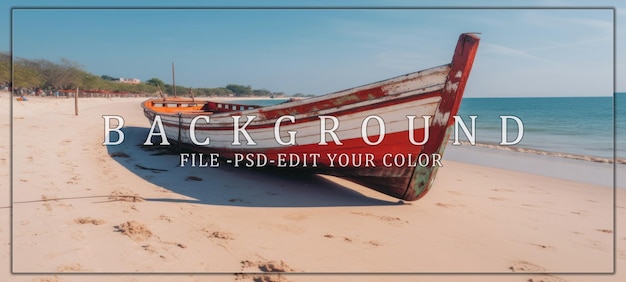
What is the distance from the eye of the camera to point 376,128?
4.44 metres

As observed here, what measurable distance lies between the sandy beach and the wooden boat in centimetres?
46

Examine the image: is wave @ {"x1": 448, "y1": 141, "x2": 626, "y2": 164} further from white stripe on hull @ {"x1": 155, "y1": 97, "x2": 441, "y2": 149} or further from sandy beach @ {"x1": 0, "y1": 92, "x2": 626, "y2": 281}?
white stripe on hull @ {"x1": 155, "y1": 97, "x2": 441, "y2": 149}

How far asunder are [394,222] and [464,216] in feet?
3.48

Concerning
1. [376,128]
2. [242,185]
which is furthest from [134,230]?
[376,128]

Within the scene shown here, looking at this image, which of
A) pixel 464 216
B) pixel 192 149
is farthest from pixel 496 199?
pixel 192 149

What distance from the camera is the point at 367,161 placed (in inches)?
182

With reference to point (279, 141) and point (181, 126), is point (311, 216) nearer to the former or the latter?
point (279, 141)

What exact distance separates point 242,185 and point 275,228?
1.78m

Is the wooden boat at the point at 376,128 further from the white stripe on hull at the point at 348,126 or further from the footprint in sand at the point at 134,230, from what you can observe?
the footprint in sand at the point at 134,230

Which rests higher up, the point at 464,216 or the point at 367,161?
the point at 367,161

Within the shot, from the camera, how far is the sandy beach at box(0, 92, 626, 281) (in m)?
2.90

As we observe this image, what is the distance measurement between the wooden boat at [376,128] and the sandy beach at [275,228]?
459 millimetres

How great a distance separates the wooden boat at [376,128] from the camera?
412 cm

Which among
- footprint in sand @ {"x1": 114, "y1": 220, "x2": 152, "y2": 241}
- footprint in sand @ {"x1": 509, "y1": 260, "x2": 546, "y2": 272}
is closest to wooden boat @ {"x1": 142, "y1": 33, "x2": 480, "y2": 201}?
footprint in sand @ {"x1": 509, "y1": 260, "x2": 546, "y2": 272}
